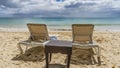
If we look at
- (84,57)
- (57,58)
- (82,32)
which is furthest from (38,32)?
(84,57)

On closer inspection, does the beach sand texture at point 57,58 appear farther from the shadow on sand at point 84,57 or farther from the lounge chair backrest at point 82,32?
the lounge chair backrest at point 82,32

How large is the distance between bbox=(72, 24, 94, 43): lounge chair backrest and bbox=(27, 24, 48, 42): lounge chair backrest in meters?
0.75

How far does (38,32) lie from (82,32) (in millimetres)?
1167

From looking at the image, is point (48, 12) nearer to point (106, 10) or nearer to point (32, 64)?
point (106, 10)

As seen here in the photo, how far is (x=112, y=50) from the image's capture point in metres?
6.59

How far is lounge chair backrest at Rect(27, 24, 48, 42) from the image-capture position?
6.12 m

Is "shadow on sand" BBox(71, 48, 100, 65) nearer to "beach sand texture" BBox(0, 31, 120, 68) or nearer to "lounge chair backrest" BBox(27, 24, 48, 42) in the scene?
"beach sand texture" BBox(0, 31, 120, 68)

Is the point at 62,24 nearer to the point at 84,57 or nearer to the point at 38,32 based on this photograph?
the point at 38,32

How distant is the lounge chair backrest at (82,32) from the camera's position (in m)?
5.93

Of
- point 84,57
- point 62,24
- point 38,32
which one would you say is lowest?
point 62,24

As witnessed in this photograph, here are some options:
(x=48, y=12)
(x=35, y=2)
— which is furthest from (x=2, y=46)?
(x=48, y=12)

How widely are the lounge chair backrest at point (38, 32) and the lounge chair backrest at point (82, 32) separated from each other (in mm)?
753

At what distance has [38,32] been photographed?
6254mm

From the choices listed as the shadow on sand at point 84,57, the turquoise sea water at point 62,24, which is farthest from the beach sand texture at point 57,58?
the turquoise sea water at point 62,24
